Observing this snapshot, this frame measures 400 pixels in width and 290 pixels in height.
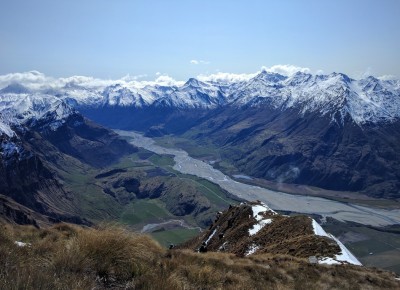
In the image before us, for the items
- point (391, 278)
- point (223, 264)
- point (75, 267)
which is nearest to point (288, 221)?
point (391, 278)

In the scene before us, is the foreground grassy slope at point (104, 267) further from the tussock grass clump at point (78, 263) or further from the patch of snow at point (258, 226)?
the patch of snow at point (258, 226)

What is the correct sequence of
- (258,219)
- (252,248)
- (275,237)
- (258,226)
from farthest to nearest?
(258,219)
(258,226)
(275,237)
(252,248)

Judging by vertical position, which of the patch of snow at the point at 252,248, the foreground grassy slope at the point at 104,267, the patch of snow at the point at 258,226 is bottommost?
the patch of snow at the point at 258,226

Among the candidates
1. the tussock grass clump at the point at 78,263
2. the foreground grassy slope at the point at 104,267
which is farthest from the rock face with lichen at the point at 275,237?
the tussock grass clump at the point at 78,263

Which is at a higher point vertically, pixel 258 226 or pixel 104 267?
pixel 104 267

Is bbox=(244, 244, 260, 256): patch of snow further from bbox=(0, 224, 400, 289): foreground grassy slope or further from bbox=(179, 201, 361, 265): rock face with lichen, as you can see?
bbox=(0, 224, 400, 289): foreground grassy slope

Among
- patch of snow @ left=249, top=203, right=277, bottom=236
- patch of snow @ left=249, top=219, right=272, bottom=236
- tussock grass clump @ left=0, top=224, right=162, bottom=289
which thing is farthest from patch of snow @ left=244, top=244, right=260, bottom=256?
tussock grass clump @ left=0, top=224, right=162, bottom=289

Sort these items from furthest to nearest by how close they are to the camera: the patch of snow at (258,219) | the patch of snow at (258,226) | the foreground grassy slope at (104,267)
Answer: the patch of snow at (258,219)
the patch of snow at (258,226)
the foreground grassy slope at (104,267)

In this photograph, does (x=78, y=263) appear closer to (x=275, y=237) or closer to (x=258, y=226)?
(x=275, y=237)

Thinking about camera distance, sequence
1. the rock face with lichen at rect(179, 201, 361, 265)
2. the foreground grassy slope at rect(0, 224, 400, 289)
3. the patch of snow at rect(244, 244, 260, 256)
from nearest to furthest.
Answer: the foreground grassy slope at rect(0, 224, 400, 289), the rock face with lichen at rect(179, 201, 361, 265), the patch of snow at rect(244, 244, 260, 256)

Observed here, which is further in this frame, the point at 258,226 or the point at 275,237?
the point at 258,226

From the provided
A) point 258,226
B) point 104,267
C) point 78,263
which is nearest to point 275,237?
point 258,226
